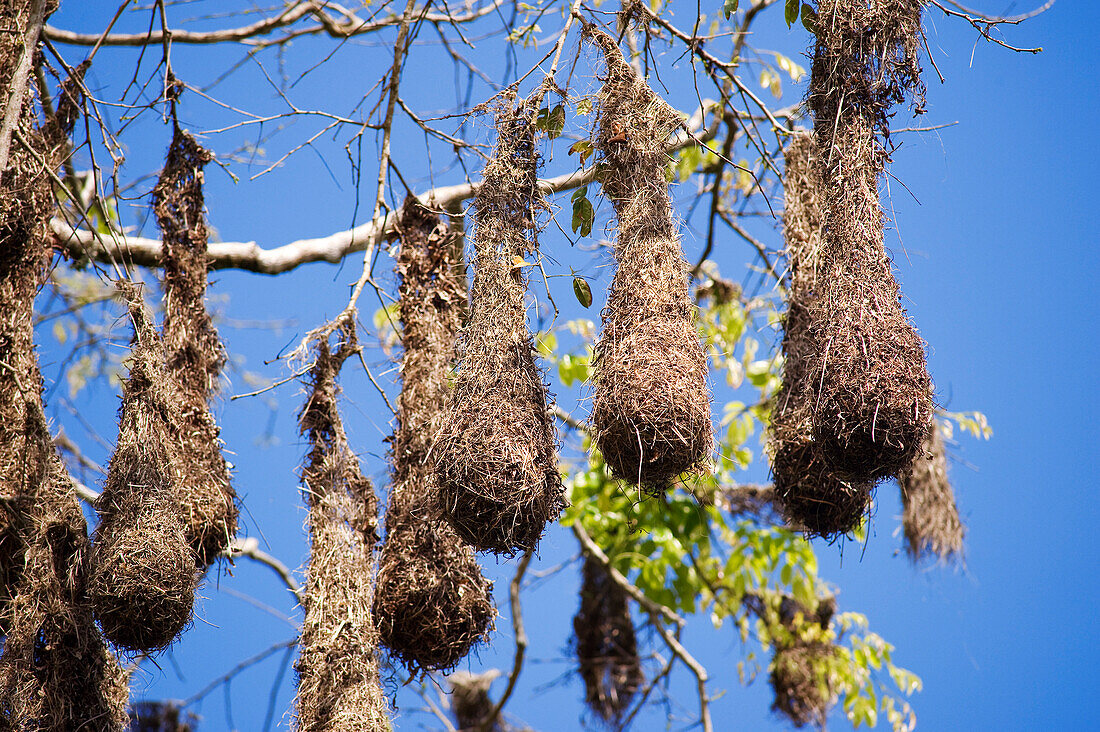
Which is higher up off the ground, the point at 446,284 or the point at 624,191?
the point at 446,284

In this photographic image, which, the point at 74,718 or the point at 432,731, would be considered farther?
the point at 432,731

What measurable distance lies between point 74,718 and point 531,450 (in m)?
1.60

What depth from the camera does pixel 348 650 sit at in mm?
→ 3154

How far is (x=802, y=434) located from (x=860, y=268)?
69 centimetres

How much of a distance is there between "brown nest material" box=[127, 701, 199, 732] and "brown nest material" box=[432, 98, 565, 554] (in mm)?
3514

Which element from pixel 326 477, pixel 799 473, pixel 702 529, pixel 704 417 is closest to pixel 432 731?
pixel 702 529

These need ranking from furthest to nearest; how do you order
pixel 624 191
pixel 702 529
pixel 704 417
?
1. pixel 702 529
2. pixel 624 191
3. pixel 704 417

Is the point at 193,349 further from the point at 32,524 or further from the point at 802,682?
the point at 802,682

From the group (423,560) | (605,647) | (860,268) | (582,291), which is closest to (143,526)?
(423,560)

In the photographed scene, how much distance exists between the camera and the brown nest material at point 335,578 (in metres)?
3.13

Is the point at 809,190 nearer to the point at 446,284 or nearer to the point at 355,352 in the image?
the point at 446,284

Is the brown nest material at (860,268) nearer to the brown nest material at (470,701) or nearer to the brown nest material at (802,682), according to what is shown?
the brown nest material at (802,682)

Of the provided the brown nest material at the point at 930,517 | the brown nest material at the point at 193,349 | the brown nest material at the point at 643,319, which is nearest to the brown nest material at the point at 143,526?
the brown nest material at the point at 193,349

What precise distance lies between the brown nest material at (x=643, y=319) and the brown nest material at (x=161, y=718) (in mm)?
3764
